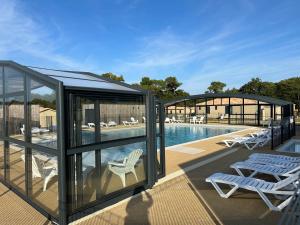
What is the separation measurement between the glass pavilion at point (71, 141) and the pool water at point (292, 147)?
24.7ft

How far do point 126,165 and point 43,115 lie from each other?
193 cm

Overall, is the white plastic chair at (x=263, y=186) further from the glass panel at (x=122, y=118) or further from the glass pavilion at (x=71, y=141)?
the glass panel at (x=122, y=118)

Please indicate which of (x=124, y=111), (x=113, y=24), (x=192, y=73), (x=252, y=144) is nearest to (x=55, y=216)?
(x=124, y=111)

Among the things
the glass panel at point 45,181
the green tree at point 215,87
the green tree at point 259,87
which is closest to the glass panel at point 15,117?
the glass panel at point 45,181

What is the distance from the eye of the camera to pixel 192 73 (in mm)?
45219

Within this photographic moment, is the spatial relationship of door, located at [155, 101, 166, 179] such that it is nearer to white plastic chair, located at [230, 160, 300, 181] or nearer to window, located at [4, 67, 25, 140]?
white plastic chair, located at [230, 160, 300, 181]

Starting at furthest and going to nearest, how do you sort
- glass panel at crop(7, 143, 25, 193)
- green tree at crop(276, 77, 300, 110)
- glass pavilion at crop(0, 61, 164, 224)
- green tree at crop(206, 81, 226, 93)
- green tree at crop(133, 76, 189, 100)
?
green tree at crop(206, 81, 226, 93)
green tree at crop(133, 76, 189, 100)
green tree at crop(276, 77, 300, 110)
glass panel at crop(7, 143, 25, 193)
glass pavilion at crop(0, 61, 164, 224)

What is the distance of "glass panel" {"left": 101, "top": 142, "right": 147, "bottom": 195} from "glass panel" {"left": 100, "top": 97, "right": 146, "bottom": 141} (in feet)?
0.85

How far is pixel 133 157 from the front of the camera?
20.0ft

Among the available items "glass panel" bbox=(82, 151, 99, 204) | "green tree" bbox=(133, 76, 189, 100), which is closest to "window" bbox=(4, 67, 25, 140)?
"glass panel" bbox=(82, 151, 99, 204)

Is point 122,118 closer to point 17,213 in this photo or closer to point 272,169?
point 17,213

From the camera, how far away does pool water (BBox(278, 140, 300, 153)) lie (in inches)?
468

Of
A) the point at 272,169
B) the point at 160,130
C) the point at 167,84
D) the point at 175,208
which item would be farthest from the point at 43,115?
the point at 167,84

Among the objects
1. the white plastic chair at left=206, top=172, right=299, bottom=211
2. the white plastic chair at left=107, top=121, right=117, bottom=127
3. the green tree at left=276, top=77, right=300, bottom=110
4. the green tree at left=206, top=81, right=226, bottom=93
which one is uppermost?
the green tree at left=206, top=81, right=226, bottom=93
